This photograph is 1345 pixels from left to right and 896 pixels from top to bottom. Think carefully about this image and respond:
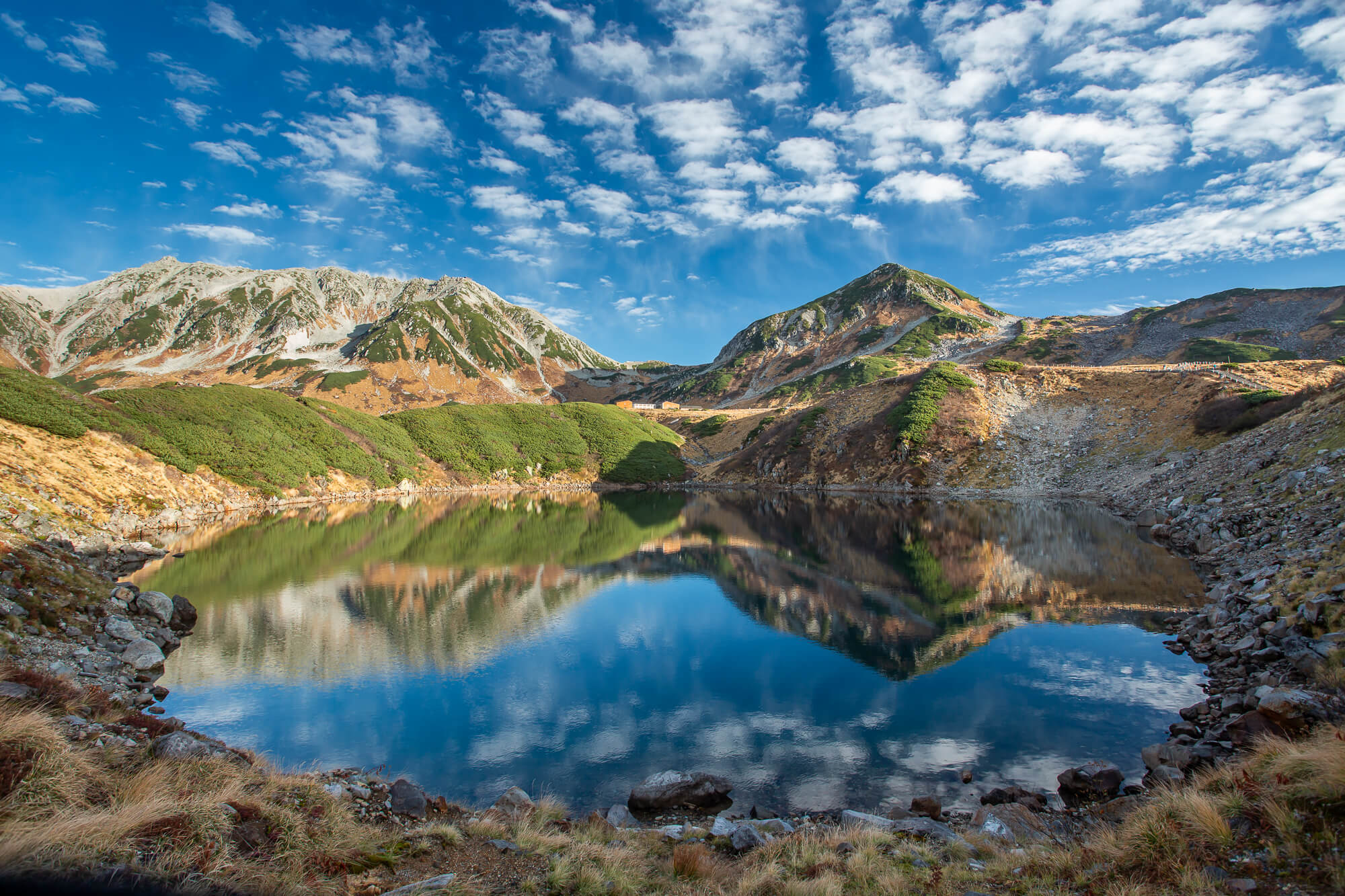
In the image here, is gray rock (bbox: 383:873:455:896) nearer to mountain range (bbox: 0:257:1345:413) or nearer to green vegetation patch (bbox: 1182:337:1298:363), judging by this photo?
mountain range (bbox: 0:257:1345:413)

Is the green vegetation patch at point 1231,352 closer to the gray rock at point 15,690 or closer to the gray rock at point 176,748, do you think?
the gray rock at point 176,748

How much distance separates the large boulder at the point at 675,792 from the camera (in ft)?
32.9

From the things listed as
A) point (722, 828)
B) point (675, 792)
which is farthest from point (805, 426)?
point (722, 828)

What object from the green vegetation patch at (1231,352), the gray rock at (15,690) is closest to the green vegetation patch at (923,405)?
the green vegetation patch at (1231,352)

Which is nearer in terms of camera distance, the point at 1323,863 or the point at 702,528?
the point at 1323,863

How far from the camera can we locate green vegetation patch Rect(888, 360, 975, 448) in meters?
66.9

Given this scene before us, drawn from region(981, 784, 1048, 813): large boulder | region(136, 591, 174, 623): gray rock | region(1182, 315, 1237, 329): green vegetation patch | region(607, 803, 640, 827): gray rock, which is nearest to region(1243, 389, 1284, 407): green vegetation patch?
region(981, 784, 1048, 813): large boulder

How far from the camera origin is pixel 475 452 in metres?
81.9

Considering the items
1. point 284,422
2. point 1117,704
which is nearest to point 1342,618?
point 1117,704

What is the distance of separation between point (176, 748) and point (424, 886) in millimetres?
4447

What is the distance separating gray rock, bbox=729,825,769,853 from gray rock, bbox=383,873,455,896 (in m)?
3.99

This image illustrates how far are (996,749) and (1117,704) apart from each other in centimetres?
400

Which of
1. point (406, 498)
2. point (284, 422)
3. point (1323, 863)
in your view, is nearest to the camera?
point (1323, 863)

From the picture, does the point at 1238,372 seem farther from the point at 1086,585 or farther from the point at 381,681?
the point at 381,681
